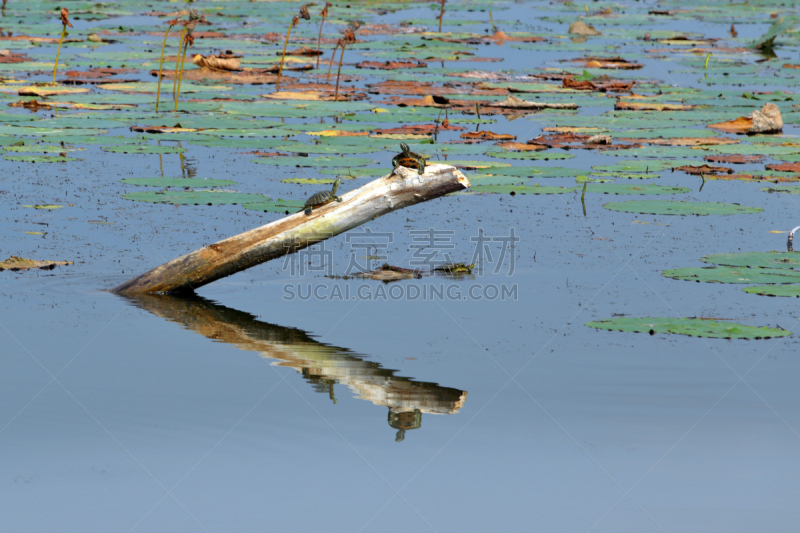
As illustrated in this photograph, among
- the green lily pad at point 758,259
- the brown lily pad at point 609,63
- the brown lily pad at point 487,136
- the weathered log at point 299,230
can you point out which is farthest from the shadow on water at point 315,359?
the brown lily pad at point 609,63

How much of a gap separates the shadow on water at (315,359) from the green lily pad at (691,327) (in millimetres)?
1280

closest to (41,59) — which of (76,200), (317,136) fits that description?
(317,136)

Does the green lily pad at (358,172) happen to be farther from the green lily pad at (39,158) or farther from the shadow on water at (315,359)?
the shadow on water at (315,359)

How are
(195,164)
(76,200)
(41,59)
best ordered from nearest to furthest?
(76,200) < (195,164) < (41,59)

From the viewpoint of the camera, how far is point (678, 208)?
8406mm

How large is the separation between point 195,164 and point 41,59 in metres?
8.89

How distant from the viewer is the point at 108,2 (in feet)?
101

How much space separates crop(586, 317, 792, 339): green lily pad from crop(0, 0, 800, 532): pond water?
62mm

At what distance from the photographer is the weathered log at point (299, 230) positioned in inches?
237

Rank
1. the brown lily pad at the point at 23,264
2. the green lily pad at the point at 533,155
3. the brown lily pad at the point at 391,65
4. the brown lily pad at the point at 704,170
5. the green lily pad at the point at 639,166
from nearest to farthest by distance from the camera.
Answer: the brown lily pad at the point at 23,264
the green lily pad at the point at 639,166
the brown lily pad at the point at 704,170
the green lily pad at the point at 533,155
the brown lily pad at the point at 391,65

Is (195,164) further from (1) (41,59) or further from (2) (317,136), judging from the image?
(1) (41,59)

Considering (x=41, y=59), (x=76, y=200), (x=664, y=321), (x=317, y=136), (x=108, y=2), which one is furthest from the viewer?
(x=108, y=2)

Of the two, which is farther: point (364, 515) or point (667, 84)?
point (667, 84)

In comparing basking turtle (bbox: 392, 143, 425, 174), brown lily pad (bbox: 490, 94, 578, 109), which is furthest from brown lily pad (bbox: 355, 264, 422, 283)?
brown lily pad (bbox: 490, 94, 578, 109)
